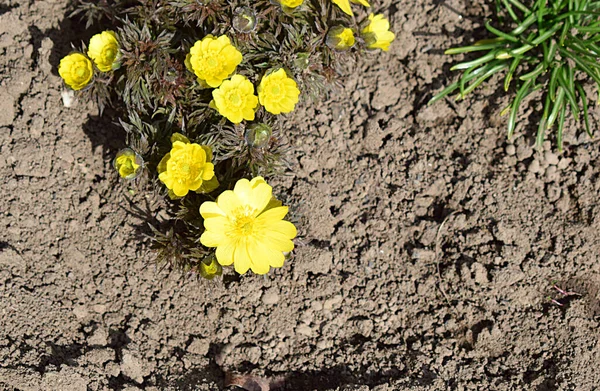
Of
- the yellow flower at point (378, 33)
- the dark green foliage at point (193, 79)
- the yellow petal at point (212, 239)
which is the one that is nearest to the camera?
the yellow petal at point (212, 239)

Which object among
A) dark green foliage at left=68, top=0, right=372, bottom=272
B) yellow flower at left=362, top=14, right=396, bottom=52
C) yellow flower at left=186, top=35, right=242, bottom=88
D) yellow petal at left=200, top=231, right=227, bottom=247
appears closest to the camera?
yellow petal at left=200, top=231, right=227, bottom=247

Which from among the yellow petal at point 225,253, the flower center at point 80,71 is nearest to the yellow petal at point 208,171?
the yellow petal at point 225,253

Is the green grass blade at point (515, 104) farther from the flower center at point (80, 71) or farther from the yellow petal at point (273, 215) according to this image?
the flower center at point (80, 71)

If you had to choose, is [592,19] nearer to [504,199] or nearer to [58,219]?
[504,199]

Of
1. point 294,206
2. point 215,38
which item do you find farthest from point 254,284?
point 215,38

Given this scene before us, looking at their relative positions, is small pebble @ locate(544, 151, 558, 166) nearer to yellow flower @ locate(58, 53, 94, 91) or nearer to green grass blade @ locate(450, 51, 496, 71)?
green grass blade @ locate(450, 51, 496, 71)

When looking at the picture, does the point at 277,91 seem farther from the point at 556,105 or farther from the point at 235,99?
the point at 556,105

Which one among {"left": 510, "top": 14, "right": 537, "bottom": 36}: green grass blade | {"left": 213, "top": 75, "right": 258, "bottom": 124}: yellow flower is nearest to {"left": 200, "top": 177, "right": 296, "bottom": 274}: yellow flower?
{"left": 213, "top": 75, "right": 258, "bottom": 124}: yellow flower
